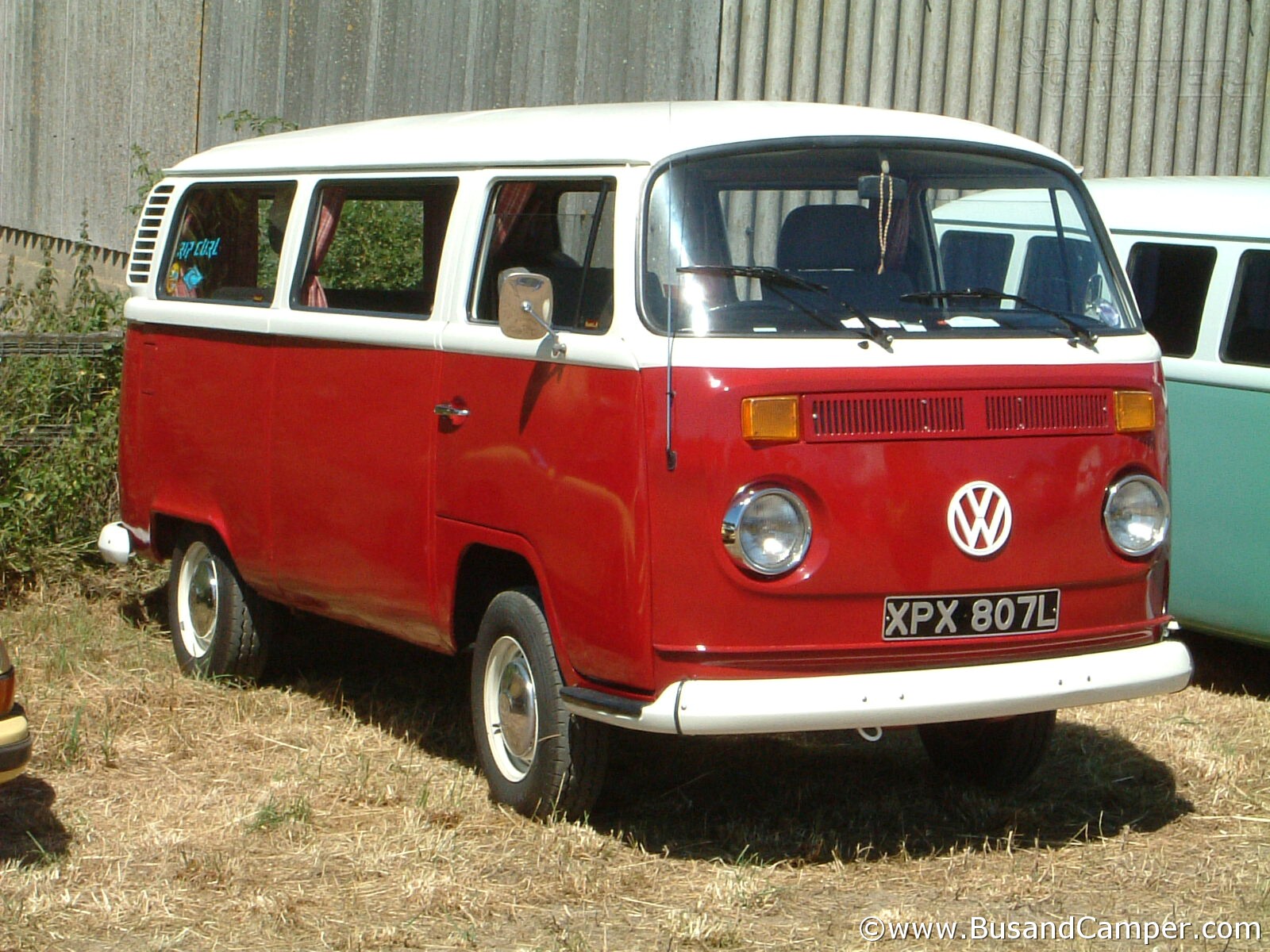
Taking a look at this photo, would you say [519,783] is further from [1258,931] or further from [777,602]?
[1258,931]

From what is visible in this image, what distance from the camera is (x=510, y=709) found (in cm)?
534

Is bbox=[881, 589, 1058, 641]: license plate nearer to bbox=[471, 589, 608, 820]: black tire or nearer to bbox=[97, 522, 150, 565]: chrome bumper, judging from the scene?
bbox=[471, 589, 608, 820]: black tire

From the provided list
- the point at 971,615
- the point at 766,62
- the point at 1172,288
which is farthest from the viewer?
the point at 766,62

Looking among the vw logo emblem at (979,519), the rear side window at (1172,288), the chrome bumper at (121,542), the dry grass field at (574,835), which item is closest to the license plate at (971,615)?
the vw logo emblem at (979,519)

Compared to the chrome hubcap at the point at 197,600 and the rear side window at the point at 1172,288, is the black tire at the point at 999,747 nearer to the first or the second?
the rear side window at the point at 1172,288

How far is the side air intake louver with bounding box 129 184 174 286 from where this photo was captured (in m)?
7.38

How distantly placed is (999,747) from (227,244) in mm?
3522

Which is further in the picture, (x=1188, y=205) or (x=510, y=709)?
(x=1188, y=205)

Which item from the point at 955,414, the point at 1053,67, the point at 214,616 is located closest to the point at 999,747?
the point at 955,414

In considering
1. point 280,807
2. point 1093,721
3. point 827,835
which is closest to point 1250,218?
point 1093,721

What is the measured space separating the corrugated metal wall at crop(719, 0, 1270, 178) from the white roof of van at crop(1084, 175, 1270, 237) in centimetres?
250

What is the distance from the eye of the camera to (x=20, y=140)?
51.1 ft

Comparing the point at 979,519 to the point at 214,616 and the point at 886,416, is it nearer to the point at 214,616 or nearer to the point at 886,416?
the point at 886,416

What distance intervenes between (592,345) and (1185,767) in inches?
104
